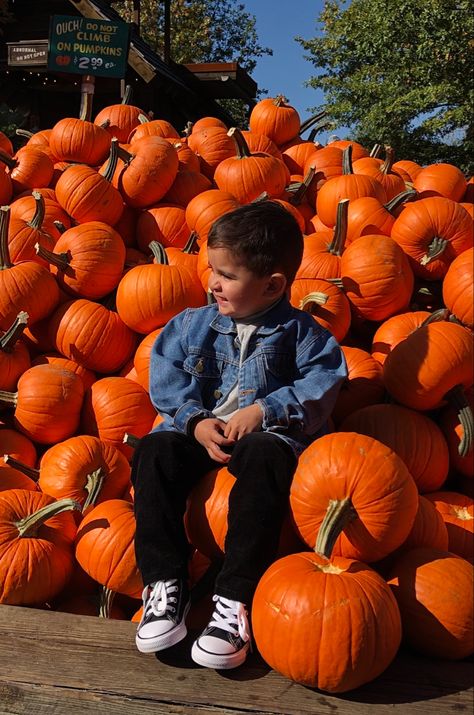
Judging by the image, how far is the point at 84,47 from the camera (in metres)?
6.26

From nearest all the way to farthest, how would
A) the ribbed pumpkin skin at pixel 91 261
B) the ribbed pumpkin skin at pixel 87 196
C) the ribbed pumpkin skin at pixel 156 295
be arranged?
the ribbed pumpkin skin at pixel 156 295, the ribbed pumpkin skin at pixel 91 261, the ribbed pumpkin skin at pixel 87 196

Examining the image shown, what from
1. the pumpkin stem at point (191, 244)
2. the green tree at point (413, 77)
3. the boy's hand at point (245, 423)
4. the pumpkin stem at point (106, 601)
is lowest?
the pumpkin stem at point (106, 601)

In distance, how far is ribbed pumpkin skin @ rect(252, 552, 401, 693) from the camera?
1.44m

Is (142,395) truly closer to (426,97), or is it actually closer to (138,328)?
(138,328)

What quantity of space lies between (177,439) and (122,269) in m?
1.69

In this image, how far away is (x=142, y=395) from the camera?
2801 mm

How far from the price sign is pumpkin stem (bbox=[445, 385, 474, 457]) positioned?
5.58 m

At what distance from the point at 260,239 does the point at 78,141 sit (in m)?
2.97

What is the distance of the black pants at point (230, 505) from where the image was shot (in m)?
1.69

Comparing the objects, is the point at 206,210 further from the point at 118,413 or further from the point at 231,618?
the point at 231,618

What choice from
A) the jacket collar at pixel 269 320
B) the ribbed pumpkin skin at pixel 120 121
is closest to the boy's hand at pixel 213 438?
the jacket collar at pixel 269 320

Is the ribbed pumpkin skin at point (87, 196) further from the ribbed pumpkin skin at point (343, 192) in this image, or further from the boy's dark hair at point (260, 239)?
the boy's dark hair at point (260, 239)

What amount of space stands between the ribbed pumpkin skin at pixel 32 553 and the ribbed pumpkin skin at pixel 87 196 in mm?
1982

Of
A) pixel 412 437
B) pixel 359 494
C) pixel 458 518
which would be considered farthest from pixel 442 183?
pixel 359 494
